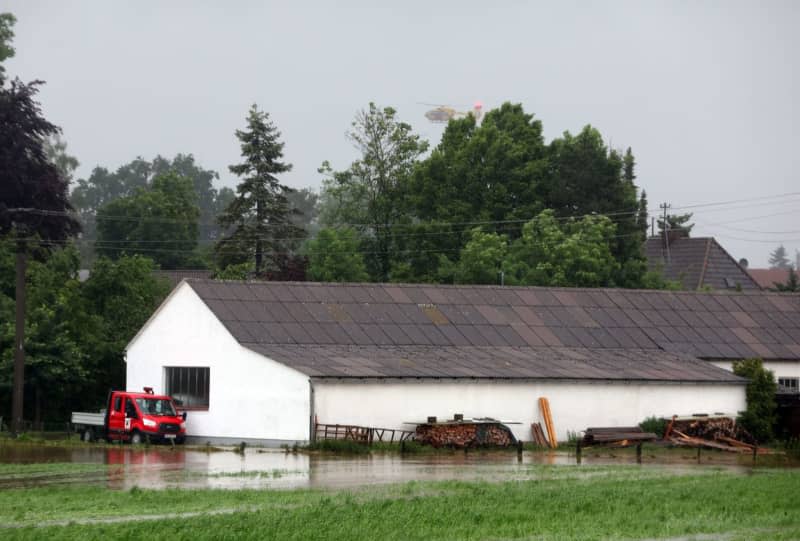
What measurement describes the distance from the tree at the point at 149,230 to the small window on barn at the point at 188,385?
61792 mm

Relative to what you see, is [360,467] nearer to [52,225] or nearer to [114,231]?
[52,225]

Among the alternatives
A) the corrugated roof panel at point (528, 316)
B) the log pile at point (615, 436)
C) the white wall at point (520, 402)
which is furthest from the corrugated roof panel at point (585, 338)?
the log pile at point (615, 436)

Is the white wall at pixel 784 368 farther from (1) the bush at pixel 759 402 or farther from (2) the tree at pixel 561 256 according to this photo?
(2) the tree at pixel 561 256

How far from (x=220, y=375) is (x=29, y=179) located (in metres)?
30.9

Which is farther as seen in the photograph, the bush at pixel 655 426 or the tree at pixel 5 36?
the tree at pixel 5 36

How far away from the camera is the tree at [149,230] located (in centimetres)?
11000

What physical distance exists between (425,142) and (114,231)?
28.4 meters

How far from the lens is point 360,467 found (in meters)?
33.0

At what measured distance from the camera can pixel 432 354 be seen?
47.3 metres

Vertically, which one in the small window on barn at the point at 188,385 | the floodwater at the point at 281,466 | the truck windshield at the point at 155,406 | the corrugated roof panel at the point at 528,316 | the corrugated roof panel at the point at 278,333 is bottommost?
the floodwater at the point at 281,466

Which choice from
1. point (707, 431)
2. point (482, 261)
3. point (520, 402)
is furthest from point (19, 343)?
point (482, 261)

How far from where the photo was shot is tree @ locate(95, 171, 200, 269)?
11000cm

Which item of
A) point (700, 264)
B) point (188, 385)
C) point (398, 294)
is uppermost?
point (700, 264)

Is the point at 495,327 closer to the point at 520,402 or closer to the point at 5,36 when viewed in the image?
the point at 520,402
